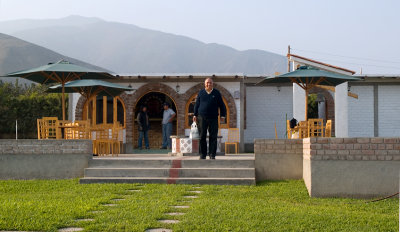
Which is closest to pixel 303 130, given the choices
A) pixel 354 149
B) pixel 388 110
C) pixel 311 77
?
pixel 311 77

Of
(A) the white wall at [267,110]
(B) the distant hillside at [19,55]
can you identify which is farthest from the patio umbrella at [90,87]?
(B) the distant hillside at [19,55]

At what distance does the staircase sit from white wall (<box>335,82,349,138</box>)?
25.0 ft

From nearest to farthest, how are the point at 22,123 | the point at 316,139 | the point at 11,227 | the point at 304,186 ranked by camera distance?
the point at 11,227 → the point at 316,139 → the point at 304,186 → the point at 22,123

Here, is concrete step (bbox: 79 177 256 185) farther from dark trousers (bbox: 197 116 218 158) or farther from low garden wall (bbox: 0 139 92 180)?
dark trousers (bbox: 197 116 218 158)

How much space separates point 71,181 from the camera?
354 inches

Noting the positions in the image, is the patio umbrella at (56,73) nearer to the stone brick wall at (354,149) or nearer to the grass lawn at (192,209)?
the grass lawn at (192,209)

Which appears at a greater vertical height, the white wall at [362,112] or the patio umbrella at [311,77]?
the patio umbrella at [311,77]

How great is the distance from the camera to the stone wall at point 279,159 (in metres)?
9.07

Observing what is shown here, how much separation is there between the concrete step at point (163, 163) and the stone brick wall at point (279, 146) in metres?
0.33

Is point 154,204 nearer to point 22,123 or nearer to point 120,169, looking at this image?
point 120,169

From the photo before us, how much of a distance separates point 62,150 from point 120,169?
1338 millimetres

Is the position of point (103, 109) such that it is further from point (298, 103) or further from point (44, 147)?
point (298, 103)

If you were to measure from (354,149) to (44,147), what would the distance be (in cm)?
574

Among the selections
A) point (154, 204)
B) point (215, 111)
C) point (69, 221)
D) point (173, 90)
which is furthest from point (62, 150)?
point (173, 90)
